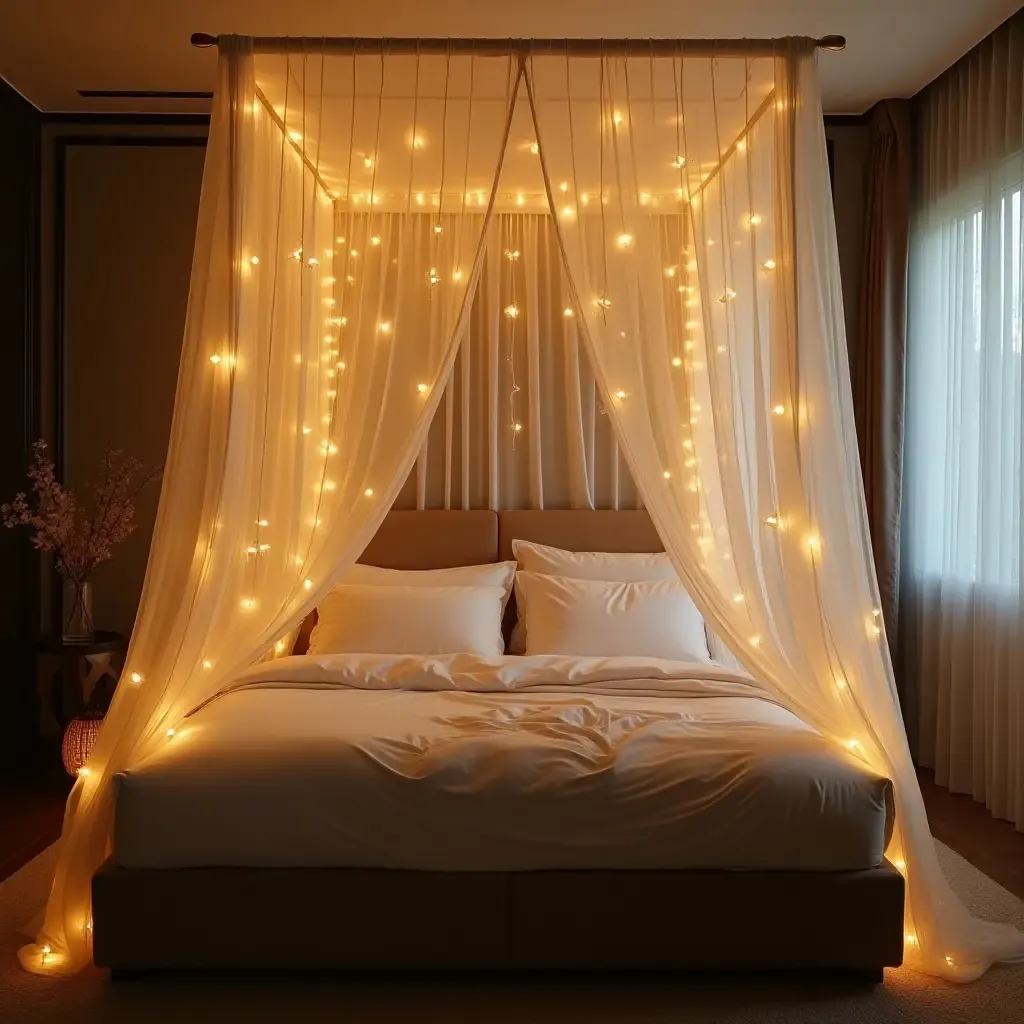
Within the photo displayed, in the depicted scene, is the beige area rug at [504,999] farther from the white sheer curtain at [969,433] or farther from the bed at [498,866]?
the white sheer curtain at [969,433]

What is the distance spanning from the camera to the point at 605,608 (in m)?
3.79

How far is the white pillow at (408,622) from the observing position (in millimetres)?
3680

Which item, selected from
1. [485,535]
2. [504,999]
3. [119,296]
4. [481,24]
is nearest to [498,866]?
[504,999]

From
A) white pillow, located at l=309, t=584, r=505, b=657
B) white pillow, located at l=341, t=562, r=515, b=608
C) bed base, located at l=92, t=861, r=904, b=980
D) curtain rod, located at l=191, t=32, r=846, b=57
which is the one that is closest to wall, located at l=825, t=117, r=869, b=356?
curtain rod, located at l=191, t=32, r=846, b=57

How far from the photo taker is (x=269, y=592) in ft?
9.49

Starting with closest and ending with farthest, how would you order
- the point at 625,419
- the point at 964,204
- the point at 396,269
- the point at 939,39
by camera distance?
the point at 625,419 → the point at 396,269 → the point at 939,39 → the point at 964,204

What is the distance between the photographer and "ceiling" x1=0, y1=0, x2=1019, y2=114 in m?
3.35

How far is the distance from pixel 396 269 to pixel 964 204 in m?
2.31

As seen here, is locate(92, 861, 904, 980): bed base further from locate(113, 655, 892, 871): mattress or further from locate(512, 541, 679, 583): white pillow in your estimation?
locate(512, 541, 679, 583): white pillow

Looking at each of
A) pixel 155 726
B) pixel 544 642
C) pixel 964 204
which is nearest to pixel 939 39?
pixel 964 204

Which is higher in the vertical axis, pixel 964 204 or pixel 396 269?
pixel 964 204

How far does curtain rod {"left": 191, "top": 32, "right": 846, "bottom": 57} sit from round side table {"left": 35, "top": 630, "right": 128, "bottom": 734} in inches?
91.8

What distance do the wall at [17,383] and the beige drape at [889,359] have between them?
140 inches

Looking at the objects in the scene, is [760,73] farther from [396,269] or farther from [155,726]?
[155,726]
